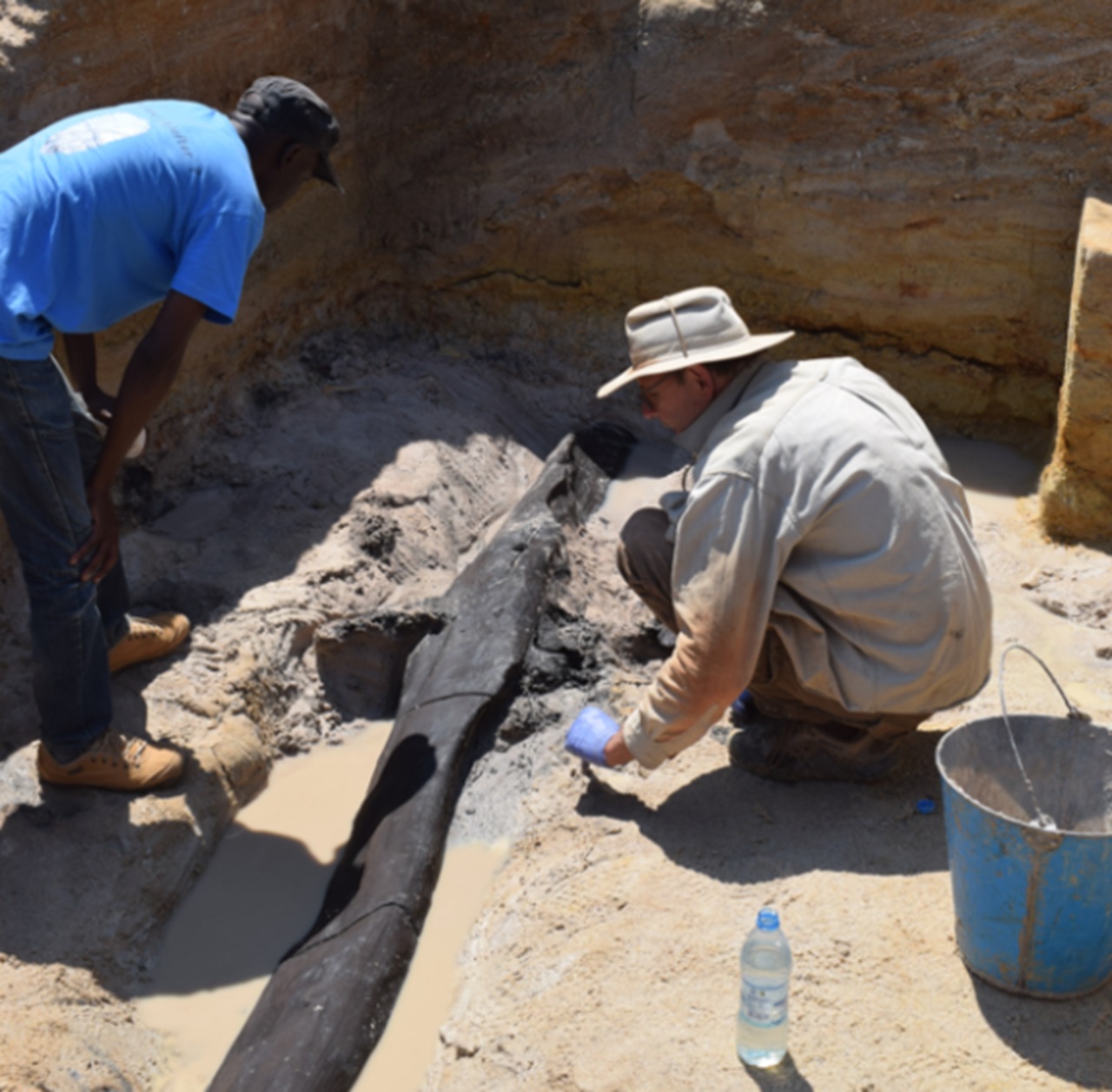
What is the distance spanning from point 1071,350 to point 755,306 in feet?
5.88

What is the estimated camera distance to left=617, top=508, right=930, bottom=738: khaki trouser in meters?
3.09

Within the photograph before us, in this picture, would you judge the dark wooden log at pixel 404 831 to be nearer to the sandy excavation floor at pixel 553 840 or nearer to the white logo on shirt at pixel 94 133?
the sandy excavation floor at pixel 553 840

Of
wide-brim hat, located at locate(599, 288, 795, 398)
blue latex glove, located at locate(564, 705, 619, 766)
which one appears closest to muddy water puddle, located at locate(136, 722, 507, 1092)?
blue latex glove, located at locate(564, 705, 619, 766)

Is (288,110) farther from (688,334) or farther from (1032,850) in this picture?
(1032,850)

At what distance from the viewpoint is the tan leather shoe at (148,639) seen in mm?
3838

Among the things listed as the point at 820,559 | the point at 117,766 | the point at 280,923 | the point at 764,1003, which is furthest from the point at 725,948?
the point at 117,766

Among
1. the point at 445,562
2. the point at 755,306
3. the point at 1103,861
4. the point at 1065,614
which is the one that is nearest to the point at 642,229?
the point at 755,306

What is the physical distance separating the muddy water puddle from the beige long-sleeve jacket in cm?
71

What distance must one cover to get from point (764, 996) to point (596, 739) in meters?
0.99

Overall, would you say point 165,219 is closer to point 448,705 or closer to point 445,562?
point 448,705

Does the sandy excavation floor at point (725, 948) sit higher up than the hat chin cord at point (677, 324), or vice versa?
the hat chin cord at point (677, 324)

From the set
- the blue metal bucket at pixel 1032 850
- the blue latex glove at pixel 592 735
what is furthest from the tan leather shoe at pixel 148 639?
the blue metal bucket at pixel 1032 850

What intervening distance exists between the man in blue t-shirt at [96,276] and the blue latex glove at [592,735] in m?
1.26

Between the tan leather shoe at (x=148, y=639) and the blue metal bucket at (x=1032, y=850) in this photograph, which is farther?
the tan leather shoe at (x=148, y=639)
